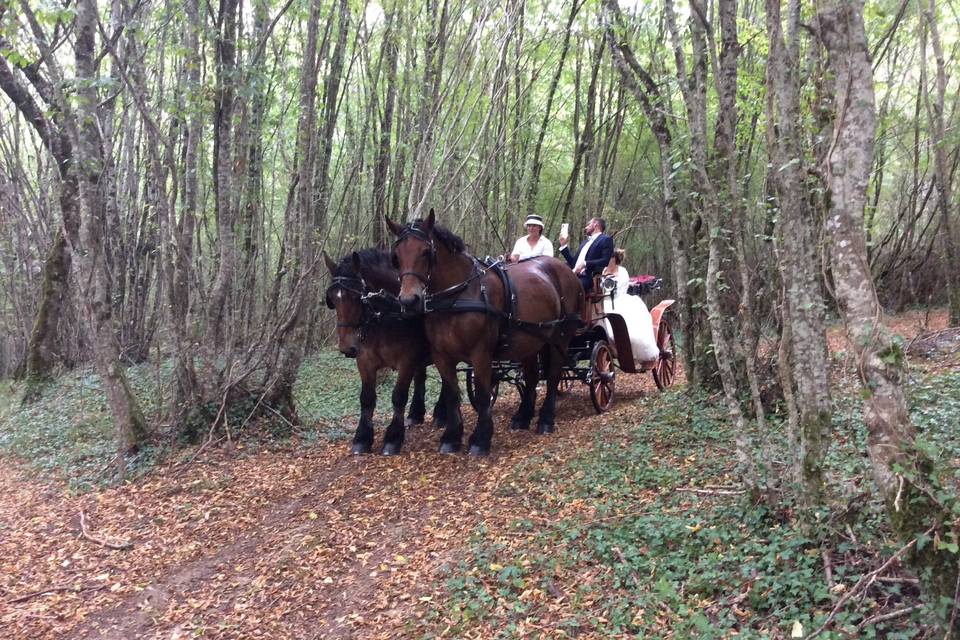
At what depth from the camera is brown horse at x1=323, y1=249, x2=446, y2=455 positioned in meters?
5.87

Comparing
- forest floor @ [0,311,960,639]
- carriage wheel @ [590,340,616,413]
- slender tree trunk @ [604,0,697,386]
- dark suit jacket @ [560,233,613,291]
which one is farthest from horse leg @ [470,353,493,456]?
dark suit jacket @ [560,233,613,291]

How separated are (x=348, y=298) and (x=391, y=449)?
4.86 ft

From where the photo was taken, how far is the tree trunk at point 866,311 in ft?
7.91

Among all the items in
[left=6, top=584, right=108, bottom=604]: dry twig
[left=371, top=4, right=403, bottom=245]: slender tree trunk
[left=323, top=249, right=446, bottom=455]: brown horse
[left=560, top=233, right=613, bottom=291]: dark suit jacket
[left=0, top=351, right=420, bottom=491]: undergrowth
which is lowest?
[left=6, top=584, right=108, bottom=604]: dry twig

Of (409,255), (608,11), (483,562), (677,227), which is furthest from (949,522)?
(608,11)

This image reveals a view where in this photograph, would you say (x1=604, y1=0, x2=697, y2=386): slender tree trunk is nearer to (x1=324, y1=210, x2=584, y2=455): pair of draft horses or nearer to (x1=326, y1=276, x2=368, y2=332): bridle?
(x1=324, y1=210, x2=584, y2=455): pair of draft horses

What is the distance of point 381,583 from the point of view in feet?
12.4

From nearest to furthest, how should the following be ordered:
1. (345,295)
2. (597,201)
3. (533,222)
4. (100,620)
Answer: (100,620)
(345,295)
(533,222)
(597,201)

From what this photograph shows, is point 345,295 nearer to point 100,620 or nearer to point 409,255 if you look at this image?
point 409,255

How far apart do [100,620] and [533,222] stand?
590 cm

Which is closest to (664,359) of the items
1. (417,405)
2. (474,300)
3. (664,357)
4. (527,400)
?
(664,357)

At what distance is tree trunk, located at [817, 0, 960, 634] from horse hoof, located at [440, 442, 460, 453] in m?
3.94

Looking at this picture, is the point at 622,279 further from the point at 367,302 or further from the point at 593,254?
the point at 367,302

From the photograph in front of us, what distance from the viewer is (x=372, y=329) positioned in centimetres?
602
